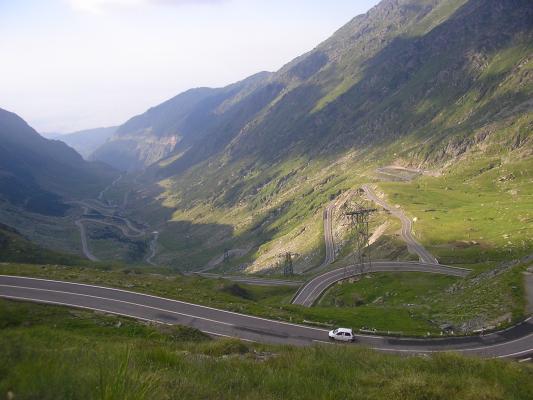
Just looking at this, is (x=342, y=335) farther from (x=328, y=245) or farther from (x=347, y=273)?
(x=328, y=245)

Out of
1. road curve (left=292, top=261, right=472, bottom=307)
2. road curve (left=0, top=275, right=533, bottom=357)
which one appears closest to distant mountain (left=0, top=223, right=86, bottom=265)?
road curve (left=0, top=275, right=533, bottom=357)

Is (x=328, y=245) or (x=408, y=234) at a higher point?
(x=408, y=234)

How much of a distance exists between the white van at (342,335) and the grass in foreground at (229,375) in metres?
22.1

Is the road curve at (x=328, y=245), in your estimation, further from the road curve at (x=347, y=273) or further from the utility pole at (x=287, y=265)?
the road curve at (x=347, y=273)

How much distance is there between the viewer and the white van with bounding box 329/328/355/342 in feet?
134

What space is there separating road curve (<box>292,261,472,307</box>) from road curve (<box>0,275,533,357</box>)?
141 feet

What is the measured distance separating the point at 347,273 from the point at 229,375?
91540mm

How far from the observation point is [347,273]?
3949 inches

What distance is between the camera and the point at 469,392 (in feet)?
40.8

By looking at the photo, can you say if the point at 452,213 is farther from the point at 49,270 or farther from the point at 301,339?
the point at 49,270

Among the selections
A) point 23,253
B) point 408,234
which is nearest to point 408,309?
point 408,234

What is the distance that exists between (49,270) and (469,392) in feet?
191

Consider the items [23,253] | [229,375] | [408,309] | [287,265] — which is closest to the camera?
[229,375]

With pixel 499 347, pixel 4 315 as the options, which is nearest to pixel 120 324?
pixel 4 315
